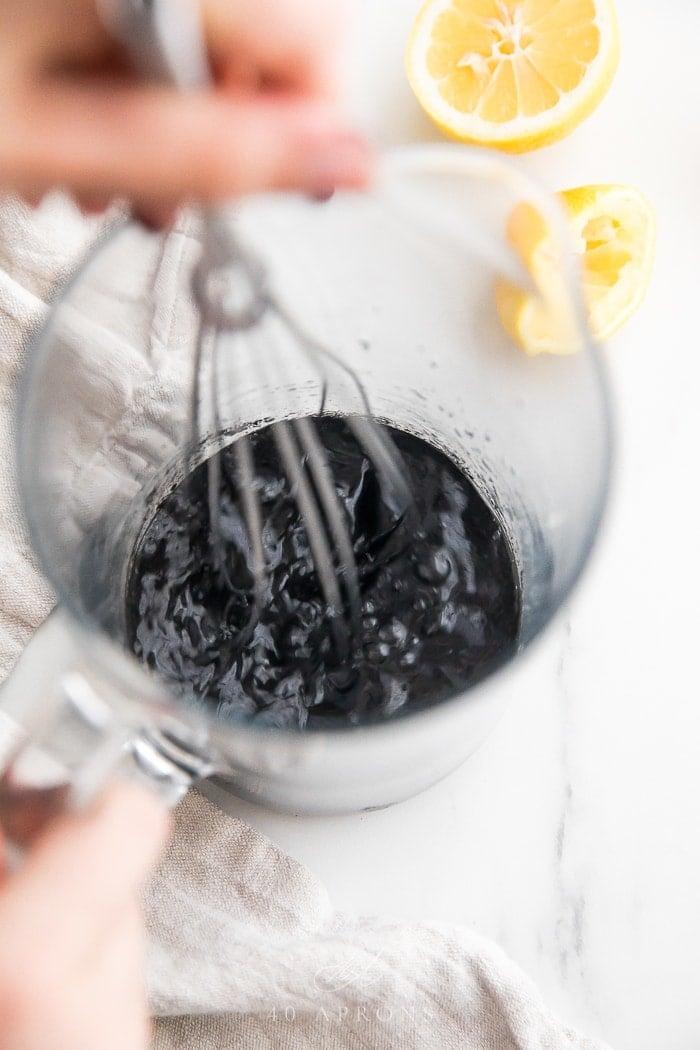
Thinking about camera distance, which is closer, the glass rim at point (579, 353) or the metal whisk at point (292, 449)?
the glass rim at point (579, 353)

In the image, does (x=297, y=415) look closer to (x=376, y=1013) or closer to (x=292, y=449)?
(x=292, y=449)

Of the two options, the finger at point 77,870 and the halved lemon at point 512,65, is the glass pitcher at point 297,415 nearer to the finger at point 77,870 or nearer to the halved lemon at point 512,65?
the finger at point 77,870

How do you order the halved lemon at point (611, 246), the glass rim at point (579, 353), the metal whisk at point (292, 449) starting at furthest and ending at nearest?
the halved lemon at point (611, 246) → the metal whisk at point (292, 449) → the glass rim at point (579, 353)

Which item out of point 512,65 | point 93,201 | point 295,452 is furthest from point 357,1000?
point 512,65

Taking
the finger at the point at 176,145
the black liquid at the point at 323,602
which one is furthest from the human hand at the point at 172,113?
the black liquid at the point at 323,602

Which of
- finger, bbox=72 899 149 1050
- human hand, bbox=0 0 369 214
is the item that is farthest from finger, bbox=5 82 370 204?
finger, bbox=72 899 149 1050

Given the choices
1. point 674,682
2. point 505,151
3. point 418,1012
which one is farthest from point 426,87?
point 418,1012

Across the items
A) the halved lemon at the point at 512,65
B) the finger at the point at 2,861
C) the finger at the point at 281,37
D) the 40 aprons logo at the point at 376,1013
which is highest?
the finger at the point at 281,37

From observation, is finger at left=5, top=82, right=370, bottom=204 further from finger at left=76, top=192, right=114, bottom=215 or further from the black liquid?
the black liquid
